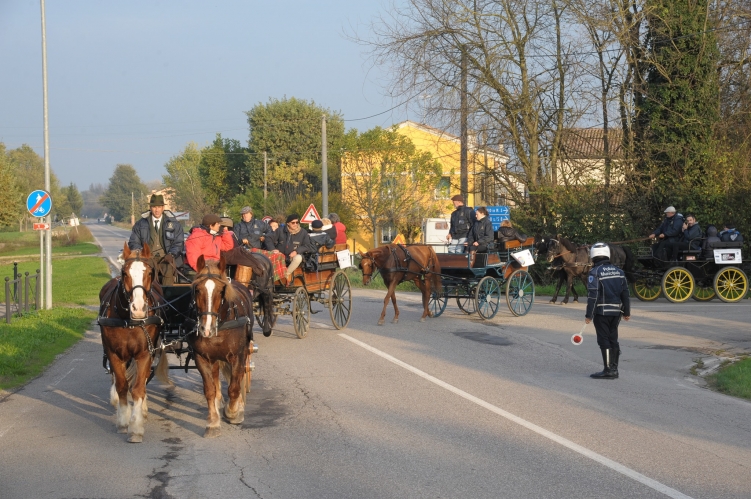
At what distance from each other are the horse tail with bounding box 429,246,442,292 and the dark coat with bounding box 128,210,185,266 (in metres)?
7.20

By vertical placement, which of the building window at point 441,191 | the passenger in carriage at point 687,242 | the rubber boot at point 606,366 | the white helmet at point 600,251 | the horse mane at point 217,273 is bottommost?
the rubber boot at point 606,366

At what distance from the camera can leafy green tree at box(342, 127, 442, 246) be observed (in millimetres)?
46062

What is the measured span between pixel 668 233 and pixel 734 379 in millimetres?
11253

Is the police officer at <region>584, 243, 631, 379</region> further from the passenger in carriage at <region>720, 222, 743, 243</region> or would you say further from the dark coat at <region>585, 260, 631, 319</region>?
the passenger in carriage at <region>720, 222, 743, 243</region>

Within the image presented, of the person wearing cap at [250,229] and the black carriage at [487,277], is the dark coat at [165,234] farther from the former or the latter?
the black carriage at [487,277]

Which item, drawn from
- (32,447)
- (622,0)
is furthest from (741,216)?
(32,447)

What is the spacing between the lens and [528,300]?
18844mm

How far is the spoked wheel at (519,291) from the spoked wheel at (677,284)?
487 centimetres

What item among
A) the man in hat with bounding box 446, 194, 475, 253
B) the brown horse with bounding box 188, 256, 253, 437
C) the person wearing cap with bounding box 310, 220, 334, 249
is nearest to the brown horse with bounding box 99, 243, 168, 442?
the brown horse with bounding box 188, 256, 253, 437

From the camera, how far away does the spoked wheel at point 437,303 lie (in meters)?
17.9

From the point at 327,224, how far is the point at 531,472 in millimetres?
11180

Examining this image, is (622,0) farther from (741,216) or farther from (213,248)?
(213,248)

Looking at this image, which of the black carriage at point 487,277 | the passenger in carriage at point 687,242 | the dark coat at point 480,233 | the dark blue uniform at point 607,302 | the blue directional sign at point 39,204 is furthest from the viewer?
the passenger in carriage at point 687,242

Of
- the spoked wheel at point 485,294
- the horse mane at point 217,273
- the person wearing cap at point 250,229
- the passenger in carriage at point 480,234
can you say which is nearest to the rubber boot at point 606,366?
the horse mane at point 217,273
